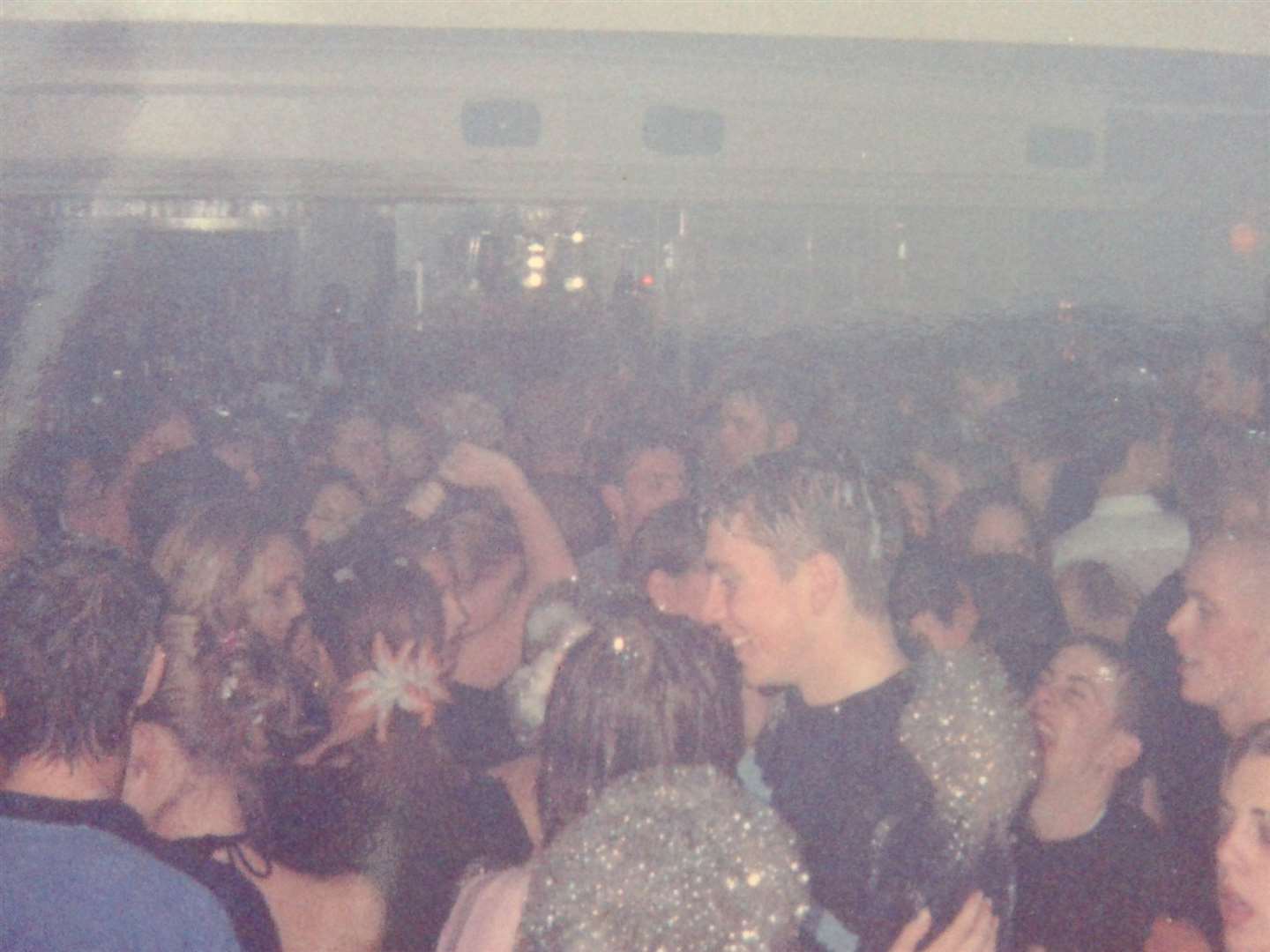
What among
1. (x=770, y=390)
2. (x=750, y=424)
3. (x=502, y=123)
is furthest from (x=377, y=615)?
(x=502, y=123)

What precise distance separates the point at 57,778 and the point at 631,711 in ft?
2.11

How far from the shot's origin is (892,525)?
1566mm

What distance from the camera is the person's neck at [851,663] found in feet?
4.76

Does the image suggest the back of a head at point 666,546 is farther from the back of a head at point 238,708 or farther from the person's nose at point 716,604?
the back of a head at point 238,708

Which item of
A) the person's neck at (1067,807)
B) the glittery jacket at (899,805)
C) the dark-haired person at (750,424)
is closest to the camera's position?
the glittery jacket at (899,805)

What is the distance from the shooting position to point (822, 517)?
4.99ft

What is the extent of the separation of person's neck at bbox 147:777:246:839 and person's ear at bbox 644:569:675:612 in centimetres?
96

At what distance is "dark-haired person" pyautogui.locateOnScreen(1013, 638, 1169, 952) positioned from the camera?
5.12 feet

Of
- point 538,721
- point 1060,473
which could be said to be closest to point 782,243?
point 1060,473

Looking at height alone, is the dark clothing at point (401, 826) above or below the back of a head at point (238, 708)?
below

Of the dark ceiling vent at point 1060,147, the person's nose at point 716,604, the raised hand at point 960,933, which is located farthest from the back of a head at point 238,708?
the dark ceiling vent at point 1060,147

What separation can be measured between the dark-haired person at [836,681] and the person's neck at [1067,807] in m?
0.38

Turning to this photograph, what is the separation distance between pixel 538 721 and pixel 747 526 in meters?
0.50

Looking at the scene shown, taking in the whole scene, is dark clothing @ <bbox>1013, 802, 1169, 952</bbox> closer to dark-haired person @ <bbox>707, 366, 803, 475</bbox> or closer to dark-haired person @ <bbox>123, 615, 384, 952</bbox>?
dark-haired person @ <bbox>123, 615, 384, 952</bbox>
